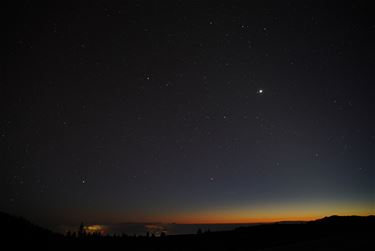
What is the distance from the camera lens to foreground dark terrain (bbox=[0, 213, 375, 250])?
788 inches

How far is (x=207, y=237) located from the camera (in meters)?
24.3

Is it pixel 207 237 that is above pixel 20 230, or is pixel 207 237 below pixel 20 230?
below

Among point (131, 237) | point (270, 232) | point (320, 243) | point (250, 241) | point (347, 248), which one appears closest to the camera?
point (347, 248)

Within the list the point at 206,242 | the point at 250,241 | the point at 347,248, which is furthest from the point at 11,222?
the point at 347,248

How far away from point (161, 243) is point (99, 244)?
5118 mm

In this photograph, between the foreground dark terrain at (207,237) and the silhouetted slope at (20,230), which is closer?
the foreground dark terrain at (207,237)

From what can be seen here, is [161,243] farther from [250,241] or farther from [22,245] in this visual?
[22,245]

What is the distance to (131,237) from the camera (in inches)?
1050

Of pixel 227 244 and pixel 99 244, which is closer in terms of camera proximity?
pixel 227 244

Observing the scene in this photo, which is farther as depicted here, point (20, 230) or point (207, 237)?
point (20, 230)

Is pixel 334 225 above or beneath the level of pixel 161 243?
above

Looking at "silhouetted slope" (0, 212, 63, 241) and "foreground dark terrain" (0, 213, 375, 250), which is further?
"silhouetted slope" (0, 212, 63, 241)

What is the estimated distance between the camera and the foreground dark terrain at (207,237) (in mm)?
20016

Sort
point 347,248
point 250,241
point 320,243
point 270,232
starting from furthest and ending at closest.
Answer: point 270,232 < point 250,241 < point 320,243 < point 347,248
